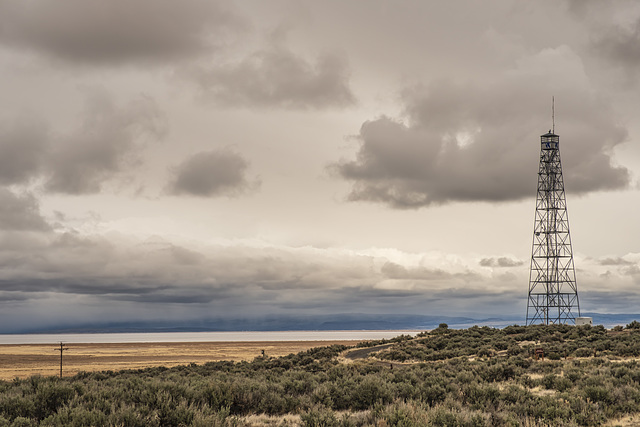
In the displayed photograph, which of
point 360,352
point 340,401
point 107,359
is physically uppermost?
point 340,401

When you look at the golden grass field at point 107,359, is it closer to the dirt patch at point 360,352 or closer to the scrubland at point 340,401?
the dirt patch at point 360,352

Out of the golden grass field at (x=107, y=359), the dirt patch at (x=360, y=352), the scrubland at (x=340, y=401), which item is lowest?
the golden grass field at (x=107, y=359)

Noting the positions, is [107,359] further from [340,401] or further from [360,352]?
[340,401]

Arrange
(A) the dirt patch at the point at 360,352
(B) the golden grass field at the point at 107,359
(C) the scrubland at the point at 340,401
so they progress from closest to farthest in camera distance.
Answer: (C) the scrubland at the point at 340,401 < (A) the dirt patch at the point at 360,352 < (B) the golden grass field at the point at 107,359

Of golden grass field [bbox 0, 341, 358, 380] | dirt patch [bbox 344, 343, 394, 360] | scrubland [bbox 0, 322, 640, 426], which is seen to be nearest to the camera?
scrubland [bbox 0, 322, 640, 426]

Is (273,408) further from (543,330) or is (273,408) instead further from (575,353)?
(543,330)

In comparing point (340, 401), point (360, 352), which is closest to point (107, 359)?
point (360, 352)

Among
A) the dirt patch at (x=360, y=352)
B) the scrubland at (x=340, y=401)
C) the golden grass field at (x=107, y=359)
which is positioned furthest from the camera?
the golden grass field at (x=107, y=359)

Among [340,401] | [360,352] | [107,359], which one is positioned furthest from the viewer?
[107,359]

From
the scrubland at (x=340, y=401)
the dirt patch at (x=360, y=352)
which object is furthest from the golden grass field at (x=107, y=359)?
the scrubland at (x=340, y=401)

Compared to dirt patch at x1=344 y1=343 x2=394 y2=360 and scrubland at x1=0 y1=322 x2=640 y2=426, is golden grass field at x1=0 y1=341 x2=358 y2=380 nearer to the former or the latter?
dirt patch at x1=344 y1=343 x2=394 y2=360


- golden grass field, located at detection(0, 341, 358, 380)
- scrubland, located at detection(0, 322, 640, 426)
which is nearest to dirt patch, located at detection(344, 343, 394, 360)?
scrubland, located at detection(0, 322, 640, 426)

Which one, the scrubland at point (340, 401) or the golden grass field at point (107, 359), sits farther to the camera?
the golden grass field at point (107, 359)

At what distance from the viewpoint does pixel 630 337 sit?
1411 inches
